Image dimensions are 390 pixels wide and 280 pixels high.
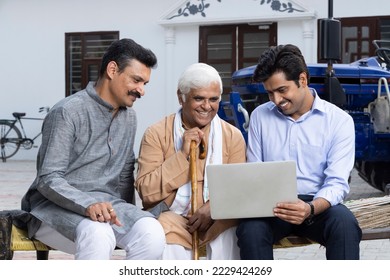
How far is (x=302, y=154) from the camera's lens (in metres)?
3.81

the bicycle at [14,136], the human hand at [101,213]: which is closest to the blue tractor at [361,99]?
the human hand at [101,213]

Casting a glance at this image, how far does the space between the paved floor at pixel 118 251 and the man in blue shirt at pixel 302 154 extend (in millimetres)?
893

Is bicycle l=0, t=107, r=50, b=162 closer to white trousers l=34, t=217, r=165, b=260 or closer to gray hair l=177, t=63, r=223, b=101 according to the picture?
gray hair l=177, t=63, r=223, b=101

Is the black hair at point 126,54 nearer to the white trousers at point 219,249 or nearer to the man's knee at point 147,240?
the man's knee at point 147,240

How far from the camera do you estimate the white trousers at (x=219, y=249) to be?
3.62 meters

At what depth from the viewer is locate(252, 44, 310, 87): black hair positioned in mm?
3730

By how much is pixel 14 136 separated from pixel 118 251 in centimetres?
1339

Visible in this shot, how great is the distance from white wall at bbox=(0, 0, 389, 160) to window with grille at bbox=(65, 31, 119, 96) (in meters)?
0.12

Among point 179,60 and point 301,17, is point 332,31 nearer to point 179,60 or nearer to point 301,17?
point 301,17

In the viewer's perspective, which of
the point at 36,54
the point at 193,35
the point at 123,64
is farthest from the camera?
the point at 36,54

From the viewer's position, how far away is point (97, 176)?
12.1ft

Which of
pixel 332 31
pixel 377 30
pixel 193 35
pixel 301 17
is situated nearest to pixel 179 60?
pixel 193 35

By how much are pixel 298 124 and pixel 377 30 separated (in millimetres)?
10999

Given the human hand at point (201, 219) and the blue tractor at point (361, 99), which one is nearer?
the human hand at point (201, 219)
